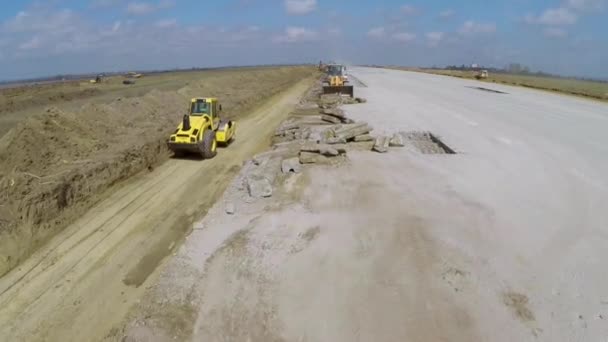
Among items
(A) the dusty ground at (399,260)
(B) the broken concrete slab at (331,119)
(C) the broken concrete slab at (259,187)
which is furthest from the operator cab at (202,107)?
(B) the broken concrete slab at (331,119)

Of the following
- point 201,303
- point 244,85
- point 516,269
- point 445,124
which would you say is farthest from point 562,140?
point 244,85

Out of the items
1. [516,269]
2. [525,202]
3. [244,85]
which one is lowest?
[516,269]

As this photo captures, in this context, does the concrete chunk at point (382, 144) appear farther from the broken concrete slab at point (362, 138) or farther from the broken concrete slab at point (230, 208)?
the broken concrete slab at point (230, 208)

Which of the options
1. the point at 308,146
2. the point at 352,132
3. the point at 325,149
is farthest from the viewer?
the point at 352,132

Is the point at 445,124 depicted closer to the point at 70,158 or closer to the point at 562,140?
the point at 562,140

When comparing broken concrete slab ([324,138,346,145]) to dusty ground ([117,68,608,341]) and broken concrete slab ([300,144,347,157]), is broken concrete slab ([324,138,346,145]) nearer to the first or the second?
broken concrete slab ([300,144,347,157])

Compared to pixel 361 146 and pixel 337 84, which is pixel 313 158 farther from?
pixel 337 84

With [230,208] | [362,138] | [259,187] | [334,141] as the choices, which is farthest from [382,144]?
[230,208]
